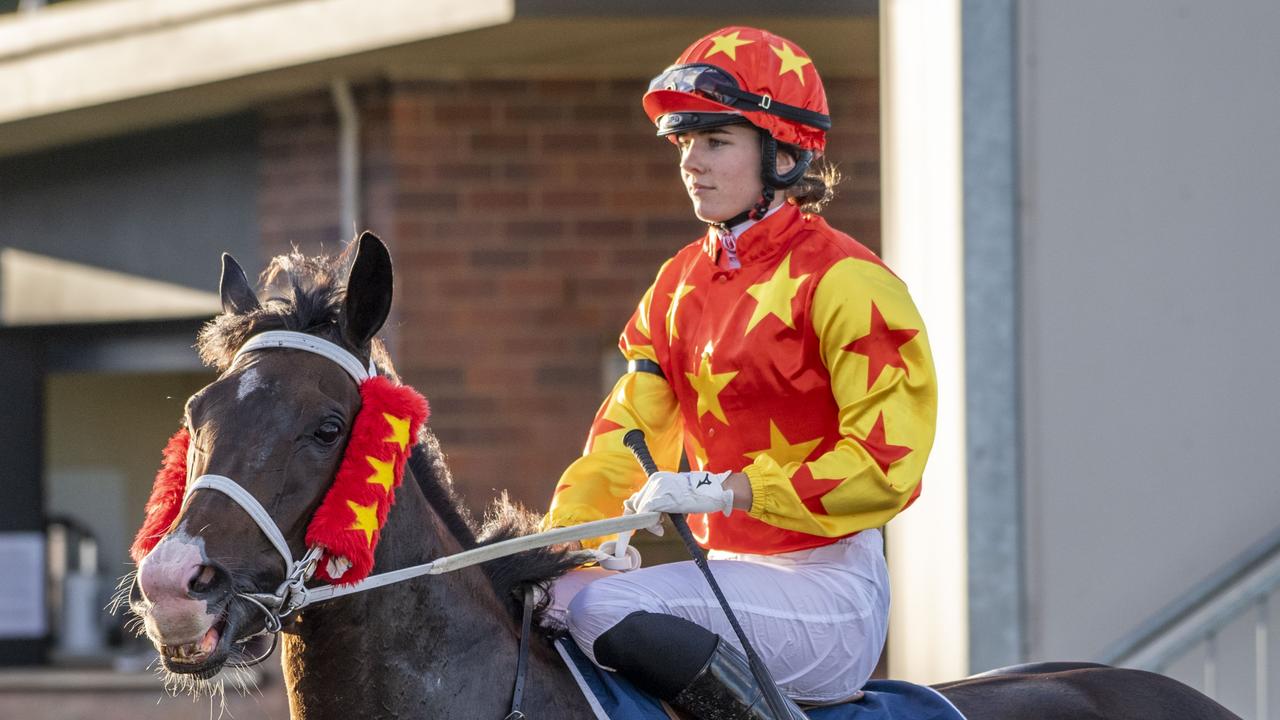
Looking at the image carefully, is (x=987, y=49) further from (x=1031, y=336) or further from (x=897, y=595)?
(x=897, y=595)

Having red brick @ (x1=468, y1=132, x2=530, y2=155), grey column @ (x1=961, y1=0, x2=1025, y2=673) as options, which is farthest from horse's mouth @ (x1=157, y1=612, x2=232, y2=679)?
red brick @ (x1=468, y1=132, x2=530, y2=155)

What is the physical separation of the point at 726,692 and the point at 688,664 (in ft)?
0.27

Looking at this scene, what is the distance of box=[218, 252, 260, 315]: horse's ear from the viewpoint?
2584mm

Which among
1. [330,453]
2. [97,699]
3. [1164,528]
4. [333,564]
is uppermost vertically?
[330,453]

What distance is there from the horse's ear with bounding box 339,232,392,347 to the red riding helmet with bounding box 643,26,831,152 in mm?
688

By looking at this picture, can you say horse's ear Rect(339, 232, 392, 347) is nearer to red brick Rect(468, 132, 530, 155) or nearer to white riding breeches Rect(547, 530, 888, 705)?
white riding breeches Rect(547, 530, 888, 705)

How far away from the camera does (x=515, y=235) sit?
6730 mm

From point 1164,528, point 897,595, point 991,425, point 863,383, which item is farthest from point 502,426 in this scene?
point 863,383

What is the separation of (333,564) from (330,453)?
178 millimetres

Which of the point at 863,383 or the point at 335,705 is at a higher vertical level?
the point at 863,383

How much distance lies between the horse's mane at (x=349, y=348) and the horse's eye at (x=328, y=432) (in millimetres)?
182

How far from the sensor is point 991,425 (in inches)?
192

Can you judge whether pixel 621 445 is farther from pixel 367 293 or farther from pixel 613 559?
pixel 367 293

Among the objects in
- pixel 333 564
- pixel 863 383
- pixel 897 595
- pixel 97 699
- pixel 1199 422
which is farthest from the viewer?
pixel 97 699
